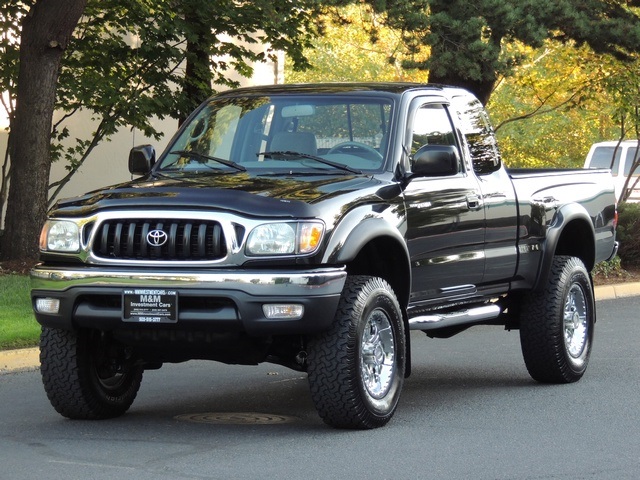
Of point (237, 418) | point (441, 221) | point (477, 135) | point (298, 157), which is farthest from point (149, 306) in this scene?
point (477, 135)

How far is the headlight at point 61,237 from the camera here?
7840 mm

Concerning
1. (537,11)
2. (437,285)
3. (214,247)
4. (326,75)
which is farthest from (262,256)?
(326,75)

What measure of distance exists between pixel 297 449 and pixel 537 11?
13.3 m

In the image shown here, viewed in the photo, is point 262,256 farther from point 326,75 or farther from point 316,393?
point 326,75

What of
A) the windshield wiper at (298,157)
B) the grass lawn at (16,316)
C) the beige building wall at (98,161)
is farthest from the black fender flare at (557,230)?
the beige building wall at (98,161)

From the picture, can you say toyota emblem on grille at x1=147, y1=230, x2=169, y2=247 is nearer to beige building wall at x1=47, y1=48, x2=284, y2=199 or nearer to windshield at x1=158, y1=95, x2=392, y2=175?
windshield at x1=158, y1=95, x2=392, y2=175

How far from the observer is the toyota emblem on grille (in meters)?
7.58

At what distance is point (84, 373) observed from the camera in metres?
8.16

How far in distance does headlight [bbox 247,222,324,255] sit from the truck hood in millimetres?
73

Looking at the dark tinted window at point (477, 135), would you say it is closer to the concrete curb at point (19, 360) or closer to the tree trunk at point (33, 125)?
the concrete curb at point (19, 360)

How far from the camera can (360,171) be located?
8.52 m

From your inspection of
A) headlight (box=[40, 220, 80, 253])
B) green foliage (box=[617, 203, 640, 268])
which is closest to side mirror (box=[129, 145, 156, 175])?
headlight (box=[40, 220, 80, 253])

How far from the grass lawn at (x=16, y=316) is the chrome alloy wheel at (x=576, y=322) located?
435 centimetres

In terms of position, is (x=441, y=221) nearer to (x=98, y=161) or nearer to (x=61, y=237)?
(x=61, y=237)
